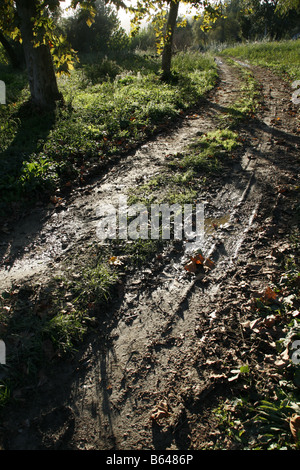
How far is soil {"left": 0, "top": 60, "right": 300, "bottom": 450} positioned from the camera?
7.65ft

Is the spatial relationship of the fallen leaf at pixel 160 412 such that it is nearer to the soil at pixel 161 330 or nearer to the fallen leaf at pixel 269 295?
the soil at pixel 161 330

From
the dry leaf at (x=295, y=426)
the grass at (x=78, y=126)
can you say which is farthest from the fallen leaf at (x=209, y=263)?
the grass at (x=78, y=126)

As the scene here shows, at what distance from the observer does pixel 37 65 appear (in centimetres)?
789

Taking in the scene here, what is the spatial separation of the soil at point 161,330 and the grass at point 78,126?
61cm

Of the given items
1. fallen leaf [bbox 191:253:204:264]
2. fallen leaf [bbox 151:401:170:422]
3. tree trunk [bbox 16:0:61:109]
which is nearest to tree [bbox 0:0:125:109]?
tree trunk [bbox 16:0:61:109]

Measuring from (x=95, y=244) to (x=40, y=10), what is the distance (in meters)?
4.50

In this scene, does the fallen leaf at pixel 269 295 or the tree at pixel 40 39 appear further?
the tree at pixel 40 39

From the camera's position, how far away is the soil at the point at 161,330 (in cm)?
233

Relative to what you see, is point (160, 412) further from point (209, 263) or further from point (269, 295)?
point (209, 263)

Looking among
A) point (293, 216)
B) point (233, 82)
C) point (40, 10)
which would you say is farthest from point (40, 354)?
point (233, 82)

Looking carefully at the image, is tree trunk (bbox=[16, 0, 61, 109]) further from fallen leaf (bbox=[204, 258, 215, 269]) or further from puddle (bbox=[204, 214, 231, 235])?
fallen leaf (bbox=[204, 258, 215, 269])

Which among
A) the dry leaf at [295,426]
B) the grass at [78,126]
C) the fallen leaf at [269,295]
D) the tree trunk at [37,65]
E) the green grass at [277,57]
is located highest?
the green grass at [277,57]

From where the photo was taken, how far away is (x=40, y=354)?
2811mm

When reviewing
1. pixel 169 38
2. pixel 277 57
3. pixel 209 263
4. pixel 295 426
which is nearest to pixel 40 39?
pixel 209 263
